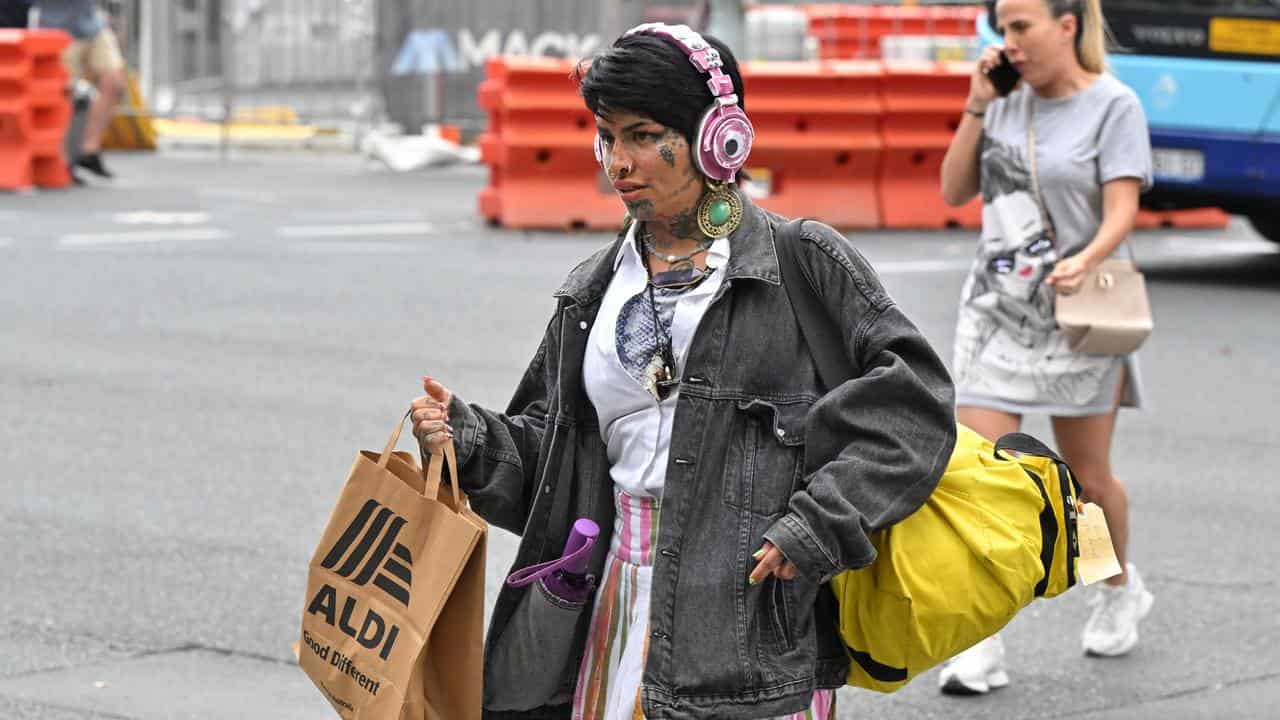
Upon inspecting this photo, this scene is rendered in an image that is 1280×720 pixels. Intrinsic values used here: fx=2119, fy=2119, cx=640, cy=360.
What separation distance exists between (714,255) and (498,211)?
1179 centimetres

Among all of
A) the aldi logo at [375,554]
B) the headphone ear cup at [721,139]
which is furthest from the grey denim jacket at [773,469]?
the aldi logo at [375,554]

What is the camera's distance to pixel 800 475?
3.37 meters

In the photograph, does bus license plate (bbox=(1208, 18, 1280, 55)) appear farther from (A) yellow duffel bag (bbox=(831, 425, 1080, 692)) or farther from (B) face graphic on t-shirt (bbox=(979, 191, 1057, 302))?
(A) yellow duffel bag (bbox=(831, 425, 1080, 692))

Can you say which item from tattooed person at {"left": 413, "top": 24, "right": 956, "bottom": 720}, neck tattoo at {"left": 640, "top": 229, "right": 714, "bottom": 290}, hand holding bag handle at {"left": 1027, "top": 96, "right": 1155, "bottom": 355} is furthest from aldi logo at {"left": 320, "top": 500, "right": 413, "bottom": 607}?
hand holding bag handle at {"left": 1027, "top": 96, "right": 1155, "bottom": 355}

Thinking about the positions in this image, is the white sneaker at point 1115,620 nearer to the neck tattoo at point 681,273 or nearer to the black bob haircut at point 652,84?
the neck tattoo at point 681,273

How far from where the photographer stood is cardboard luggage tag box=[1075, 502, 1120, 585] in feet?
12.1

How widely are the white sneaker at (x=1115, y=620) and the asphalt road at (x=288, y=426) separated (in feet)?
0.21

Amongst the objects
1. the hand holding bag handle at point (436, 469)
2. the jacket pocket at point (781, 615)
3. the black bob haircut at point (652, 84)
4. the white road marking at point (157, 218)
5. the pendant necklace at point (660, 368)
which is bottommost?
the white road marking at point (157, 218)

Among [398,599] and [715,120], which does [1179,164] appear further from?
[398,599]

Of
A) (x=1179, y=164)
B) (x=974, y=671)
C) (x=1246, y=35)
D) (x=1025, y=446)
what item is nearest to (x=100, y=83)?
(x=1179, y=164)

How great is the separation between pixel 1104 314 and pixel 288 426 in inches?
158

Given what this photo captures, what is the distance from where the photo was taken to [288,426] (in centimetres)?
853

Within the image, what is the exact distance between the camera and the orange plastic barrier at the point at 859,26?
2244 cm

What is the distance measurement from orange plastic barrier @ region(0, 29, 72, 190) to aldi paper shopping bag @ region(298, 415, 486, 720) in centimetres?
1364
